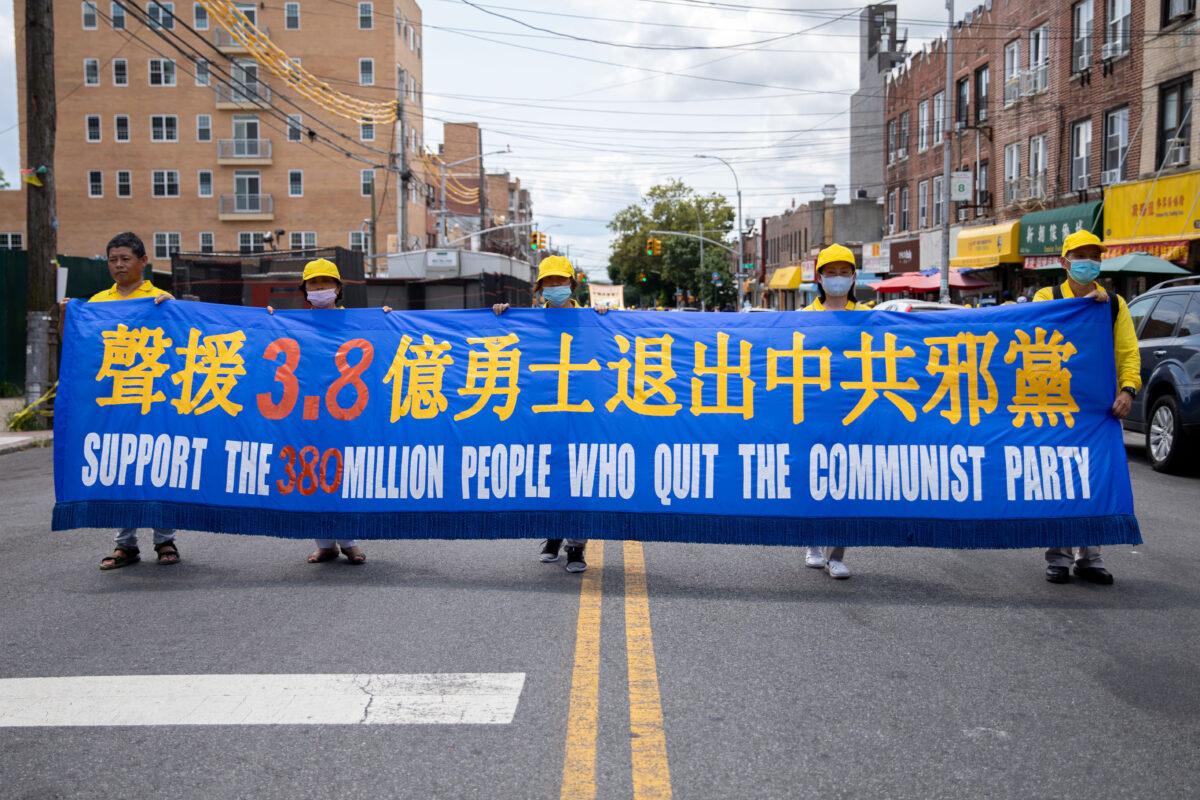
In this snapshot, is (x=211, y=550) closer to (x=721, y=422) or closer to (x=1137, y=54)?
(x=721, y=422)

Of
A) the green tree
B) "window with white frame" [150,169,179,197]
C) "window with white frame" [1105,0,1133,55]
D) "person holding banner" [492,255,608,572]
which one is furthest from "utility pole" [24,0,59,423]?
the green tree

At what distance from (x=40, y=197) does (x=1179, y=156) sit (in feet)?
73.8

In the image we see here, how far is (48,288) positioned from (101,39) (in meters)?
54.3

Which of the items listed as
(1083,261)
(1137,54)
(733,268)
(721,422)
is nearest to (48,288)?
(721,422)

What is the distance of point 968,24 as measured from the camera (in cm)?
3825

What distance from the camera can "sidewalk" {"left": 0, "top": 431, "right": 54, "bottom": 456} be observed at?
1501cm

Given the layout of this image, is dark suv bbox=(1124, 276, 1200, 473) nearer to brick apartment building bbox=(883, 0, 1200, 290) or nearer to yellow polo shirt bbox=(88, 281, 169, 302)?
yellow polo shirt bbox=(88, 281, 169, 302)

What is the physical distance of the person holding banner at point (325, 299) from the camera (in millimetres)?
7480

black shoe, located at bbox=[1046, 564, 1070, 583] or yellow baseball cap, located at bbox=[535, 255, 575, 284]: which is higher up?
yellow baseball cap, located at bbox=[535, 255, 575, 284]

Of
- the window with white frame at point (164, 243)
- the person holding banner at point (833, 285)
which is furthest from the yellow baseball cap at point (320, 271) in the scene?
the window with white frame at point (164, 243)

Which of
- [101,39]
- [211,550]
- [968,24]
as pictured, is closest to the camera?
[211,550]

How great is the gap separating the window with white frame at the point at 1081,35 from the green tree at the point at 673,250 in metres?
56.7

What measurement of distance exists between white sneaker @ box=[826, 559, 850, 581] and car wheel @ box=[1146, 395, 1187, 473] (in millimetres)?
7254

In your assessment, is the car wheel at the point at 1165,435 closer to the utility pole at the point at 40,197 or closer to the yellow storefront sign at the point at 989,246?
the utility pole at the point at 40,197
